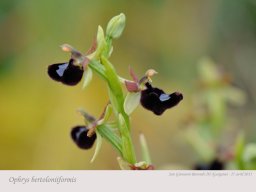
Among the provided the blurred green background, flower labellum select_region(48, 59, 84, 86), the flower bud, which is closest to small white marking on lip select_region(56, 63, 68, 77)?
flower labellum select_region(48, 59, 84, 86)

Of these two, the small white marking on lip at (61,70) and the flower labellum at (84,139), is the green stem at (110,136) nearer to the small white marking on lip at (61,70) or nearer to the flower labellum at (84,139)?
the flower labellum at (84,139)

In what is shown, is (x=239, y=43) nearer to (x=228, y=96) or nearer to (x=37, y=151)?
(x=228, y=96)

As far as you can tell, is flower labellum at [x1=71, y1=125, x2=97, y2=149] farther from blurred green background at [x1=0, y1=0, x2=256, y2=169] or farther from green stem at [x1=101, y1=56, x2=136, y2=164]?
blurred green background at [x1=0, y1=0, x2=256, y2=169]

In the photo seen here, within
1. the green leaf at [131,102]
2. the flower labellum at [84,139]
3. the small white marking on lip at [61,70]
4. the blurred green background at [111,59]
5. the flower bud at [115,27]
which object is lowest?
the flower labellum at [84,139]

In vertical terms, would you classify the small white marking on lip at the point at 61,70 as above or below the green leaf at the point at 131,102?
above

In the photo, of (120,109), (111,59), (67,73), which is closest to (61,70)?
(67,73)

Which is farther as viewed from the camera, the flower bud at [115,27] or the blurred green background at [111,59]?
the blurred green background at [111,59]

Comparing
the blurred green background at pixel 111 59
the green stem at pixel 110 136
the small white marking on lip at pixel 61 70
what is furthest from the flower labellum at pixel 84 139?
the blurred green background at pixel 111 59
